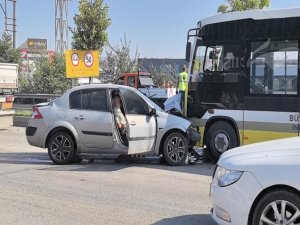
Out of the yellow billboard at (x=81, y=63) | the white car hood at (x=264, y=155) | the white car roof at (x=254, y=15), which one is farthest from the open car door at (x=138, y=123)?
the yellow billboard at (x=81, y=63)

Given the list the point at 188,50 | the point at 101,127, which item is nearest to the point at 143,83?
the point at 188,50

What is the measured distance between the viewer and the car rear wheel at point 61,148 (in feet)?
34.6

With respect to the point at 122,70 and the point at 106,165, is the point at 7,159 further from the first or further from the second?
the point at 122,70

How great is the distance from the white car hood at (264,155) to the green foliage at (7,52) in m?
32.9

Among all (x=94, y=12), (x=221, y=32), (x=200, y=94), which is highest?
(x=94, y=12)

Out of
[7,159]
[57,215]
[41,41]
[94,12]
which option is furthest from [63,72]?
[41,41]

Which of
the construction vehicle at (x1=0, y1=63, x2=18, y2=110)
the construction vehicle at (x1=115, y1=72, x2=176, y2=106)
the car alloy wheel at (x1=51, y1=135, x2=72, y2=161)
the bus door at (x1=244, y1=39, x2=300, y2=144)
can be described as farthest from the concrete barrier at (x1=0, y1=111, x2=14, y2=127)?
the bus door at (x1=244, y1=39, x2=300, y2=144)

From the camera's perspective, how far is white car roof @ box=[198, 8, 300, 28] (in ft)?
34.0

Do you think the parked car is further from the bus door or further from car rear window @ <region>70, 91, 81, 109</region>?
the bus door

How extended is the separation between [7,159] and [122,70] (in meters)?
22.2

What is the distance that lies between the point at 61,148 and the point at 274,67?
471 centimetres

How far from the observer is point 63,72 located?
31.1 metres

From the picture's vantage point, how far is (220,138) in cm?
1110

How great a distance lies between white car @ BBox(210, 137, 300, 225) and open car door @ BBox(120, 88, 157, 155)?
4.98m
